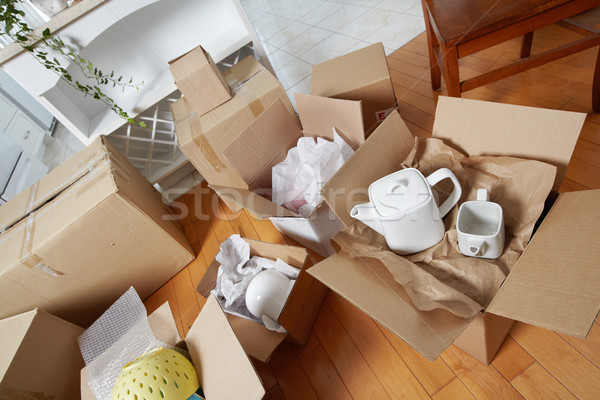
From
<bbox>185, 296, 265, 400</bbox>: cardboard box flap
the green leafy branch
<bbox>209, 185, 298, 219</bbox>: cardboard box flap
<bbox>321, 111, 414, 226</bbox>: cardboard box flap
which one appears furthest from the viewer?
the green leafy branch

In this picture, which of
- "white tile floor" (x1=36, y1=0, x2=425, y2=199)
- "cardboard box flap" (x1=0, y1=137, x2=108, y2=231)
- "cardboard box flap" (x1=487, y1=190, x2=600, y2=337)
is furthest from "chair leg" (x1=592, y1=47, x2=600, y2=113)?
"cardboard box flap" (x1=0, y1=137, x2=108, y2=231)

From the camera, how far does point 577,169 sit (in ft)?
3.85

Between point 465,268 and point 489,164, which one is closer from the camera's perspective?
point 465,268

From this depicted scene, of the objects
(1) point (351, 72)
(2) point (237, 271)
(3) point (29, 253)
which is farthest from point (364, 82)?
(3) point (29, 253)

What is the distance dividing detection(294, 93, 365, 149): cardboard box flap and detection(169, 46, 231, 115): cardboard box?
14.6 inches

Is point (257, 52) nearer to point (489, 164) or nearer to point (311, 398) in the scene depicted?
point (489, 164)

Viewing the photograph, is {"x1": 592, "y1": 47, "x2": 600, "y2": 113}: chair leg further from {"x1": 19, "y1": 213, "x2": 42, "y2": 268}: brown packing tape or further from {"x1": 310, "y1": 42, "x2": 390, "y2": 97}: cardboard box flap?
{"x1": 19, "y1": 213, "x2": 42, "y2": 268}: brown packing tape

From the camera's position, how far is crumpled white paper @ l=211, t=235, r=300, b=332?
1.19 m

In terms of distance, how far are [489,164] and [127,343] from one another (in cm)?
117

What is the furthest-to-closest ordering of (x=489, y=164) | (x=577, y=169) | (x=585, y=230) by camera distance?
(x=577, y=169) < (x=489, y=164) < (x=585, y=230)

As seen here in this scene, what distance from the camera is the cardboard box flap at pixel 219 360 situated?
752mm

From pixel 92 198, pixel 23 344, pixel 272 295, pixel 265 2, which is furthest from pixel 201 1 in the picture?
pixel 265 2

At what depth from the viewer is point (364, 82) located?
1.41 meters

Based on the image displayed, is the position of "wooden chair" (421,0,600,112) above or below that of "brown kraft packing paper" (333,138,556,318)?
above
